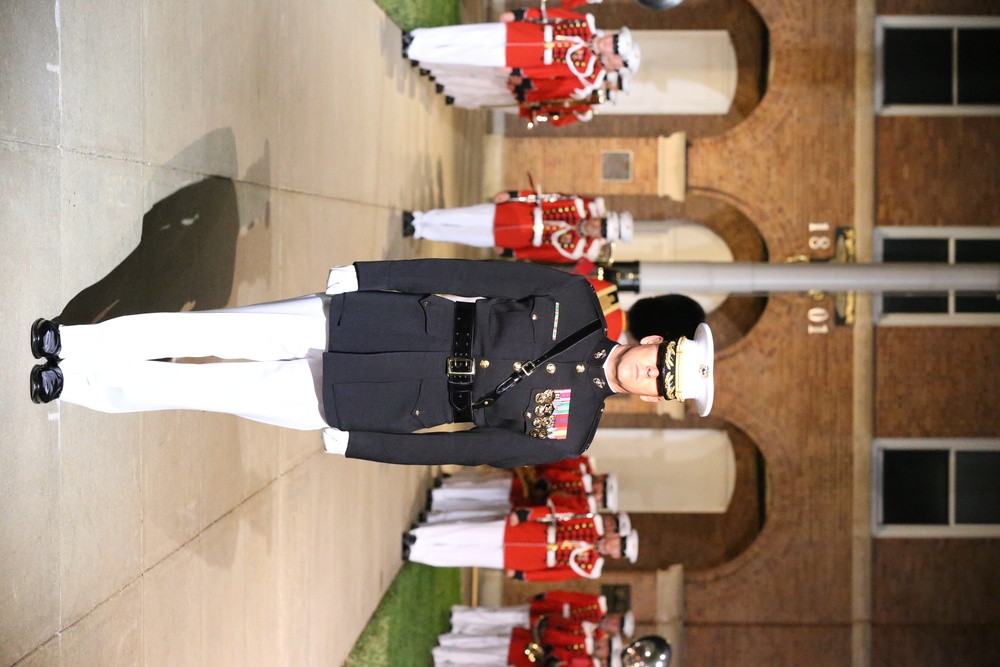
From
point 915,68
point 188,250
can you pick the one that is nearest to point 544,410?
point 188,250

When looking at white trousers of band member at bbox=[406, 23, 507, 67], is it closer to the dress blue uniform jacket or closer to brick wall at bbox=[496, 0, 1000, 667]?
brick wall at bbox=[496, 0, 1000, 667]

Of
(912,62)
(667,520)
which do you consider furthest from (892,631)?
(912,62)

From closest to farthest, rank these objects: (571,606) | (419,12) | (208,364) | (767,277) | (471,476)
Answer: (208,364) → (419,12) → (571,606) → (767,277) → (471,476)

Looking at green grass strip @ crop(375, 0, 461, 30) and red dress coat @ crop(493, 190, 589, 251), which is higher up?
green grass strip @ crop(375, 0, 461, 30)

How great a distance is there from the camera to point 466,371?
3.82 m

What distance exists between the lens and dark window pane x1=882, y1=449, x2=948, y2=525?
39.9 ft

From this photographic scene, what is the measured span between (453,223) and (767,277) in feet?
12.4

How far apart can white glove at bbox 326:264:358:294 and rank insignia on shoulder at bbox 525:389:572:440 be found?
2.83ft

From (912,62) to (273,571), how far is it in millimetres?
10376

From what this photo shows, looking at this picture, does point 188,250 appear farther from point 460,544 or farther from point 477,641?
point 477,641

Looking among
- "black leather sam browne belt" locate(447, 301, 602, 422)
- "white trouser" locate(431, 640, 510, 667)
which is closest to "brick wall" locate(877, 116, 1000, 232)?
"white trouser" locate(431, 640, 510, 667)

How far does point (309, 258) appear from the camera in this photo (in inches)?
254

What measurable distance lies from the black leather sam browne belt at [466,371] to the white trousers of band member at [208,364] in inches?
21.1

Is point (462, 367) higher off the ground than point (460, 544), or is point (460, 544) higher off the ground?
point (462, 367)
